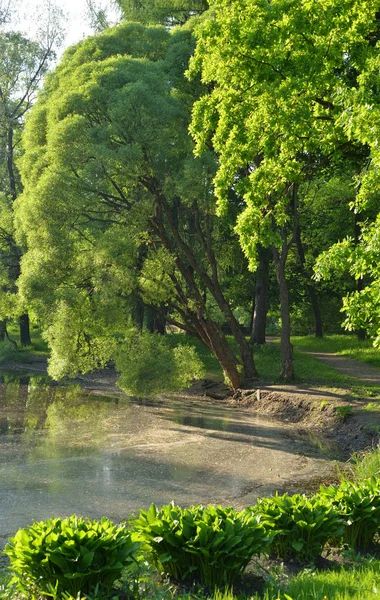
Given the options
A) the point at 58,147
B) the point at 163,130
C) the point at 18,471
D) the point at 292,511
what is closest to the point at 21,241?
the point at 58,147

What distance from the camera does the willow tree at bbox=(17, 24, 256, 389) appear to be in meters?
22.2

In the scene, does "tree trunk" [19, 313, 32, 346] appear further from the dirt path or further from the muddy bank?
the muddy bank

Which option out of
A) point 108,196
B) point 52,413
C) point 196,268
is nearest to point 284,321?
point 196,268

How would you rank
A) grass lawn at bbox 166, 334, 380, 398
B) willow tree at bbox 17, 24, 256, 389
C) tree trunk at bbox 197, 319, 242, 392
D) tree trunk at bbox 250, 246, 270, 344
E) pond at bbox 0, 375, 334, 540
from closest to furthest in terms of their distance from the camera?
pond at bbox 0, 375, 334, 540 < grass lawn at bbox 166, 334, 380, 398 < willow tree at bbox 17, 24, 256, 389 < tree trunk at bbox 197, 319, 242, 392 < tree trunk at bbox 250, 246, 270, 344

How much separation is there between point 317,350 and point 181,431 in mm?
17709

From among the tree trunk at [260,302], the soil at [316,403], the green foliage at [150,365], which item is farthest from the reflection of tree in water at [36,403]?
the tree trunk at [260,302]

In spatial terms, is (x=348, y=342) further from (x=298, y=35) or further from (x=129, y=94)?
(x=298, y=35)

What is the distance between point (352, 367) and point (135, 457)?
47.1ft

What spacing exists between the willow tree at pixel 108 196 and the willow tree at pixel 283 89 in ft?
18.1

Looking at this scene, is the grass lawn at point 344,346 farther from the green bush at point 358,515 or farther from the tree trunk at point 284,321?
the green bush at point 358,515

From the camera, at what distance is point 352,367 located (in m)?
27.4

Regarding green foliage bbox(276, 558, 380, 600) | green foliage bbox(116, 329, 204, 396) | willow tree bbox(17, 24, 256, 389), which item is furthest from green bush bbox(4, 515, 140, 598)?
willow tree bbox(17, 24, 256, 389)

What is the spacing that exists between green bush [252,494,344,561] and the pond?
3.60 metres

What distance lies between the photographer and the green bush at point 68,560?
17.8ft
